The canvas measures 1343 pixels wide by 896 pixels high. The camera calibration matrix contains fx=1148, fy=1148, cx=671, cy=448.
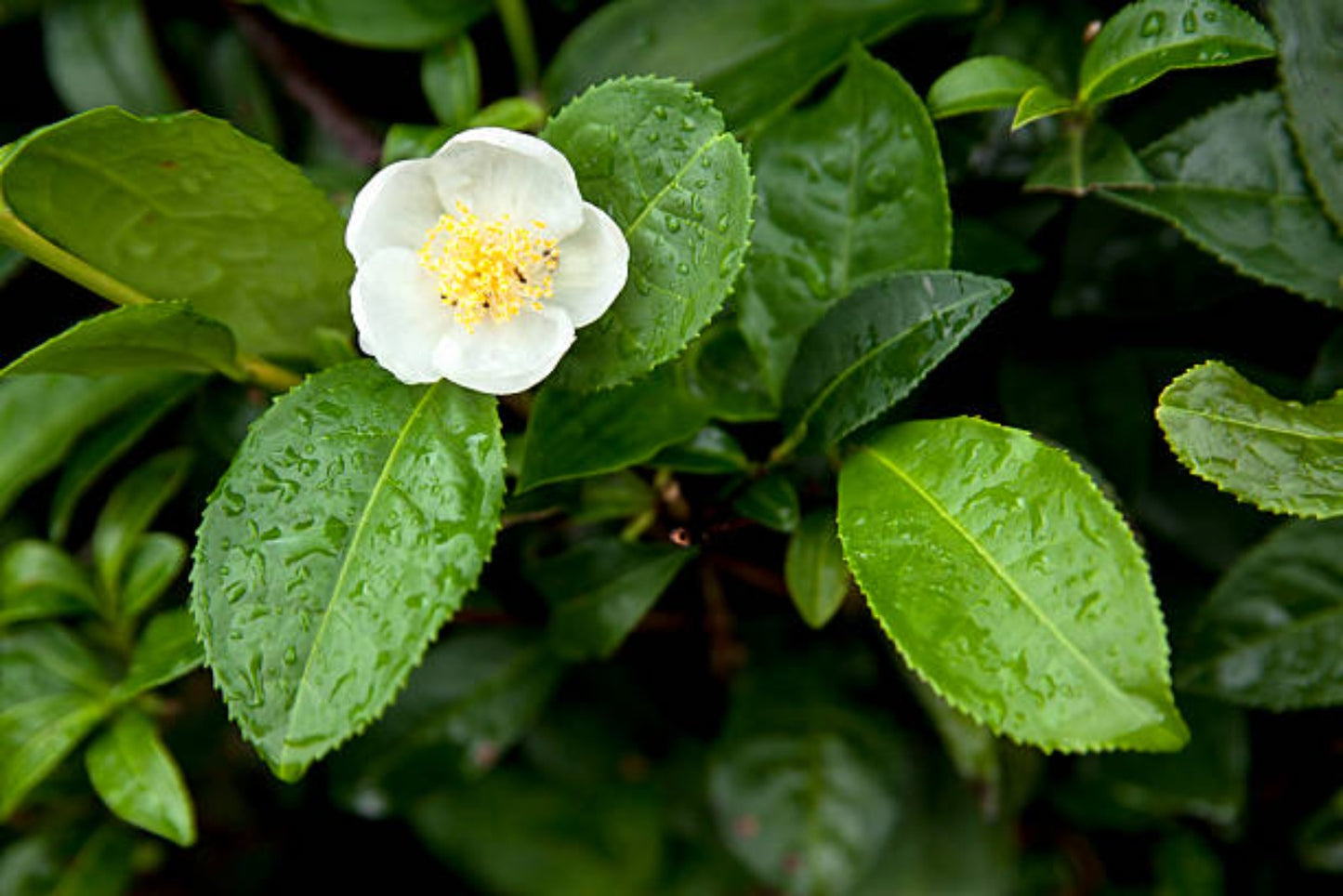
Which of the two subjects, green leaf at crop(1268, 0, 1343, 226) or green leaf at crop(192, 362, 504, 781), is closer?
green leaf at crop(192, 362, 504, 781)

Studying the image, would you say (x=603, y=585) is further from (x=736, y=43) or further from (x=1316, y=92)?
(x=1316, y=92)

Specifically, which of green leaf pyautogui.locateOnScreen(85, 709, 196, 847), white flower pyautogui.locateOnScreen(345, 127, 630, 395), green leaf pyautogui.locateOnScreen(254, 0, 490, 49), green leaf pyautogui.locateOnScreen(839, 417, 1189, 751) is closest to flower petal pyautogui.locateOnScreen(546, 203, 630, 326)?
white flower pyautogui.locateOnScreen(345, 127, 630, 395)

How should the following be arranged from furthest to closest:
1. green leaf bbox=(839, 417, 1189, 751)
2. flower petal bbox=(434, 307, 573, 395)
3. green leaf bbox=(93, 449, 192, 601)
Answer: green leaf bbox=(93, 449, 192, 601) → flower petal bbox=(434, 307, 573, 395) → green leaf bbox=(839, 417, 1189, 751)

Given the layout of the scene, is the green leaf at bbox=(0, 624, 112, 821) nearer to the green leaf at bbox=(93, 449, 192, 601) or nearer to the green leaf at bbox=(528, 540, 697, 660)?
the green leaf at bbox=(93, 449, 192, 601)

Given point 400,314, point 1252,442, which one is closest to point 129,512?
point 400,314

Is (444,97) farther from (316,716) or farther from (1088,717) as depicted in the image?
(1088,717)

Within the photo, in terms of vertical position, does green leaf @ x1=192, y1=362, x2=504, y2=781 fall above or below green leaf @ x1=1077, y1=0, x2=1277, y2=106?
below
